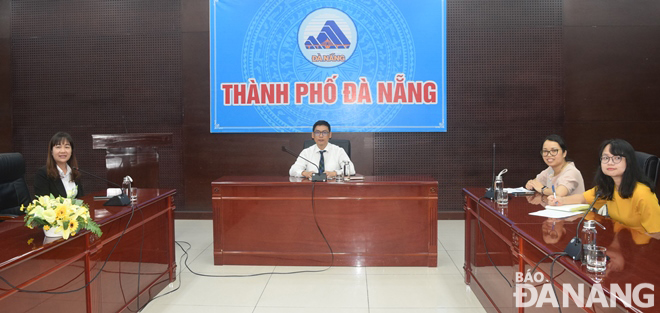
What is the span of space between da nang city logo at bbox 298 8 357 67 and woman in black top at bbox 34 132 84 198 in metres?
2.74

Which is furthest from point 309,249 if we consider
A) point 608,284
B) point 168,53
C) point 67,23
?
point 67,23

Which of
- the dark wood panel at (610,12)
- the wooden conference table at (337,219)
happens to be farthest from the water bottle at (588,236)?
the dark wood panel at (610,12)

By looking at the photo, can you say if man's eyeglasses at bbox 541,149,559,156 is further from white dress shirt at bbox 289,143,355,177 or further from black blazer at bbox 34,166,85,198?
black blazer at bbox 34,166,85,198

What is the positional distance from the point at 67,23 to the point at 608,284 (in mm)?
6002

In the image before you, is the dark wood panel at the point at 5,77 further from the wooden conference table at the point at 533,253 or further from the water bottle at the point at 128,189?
the wooden conference table at the point at 533,253

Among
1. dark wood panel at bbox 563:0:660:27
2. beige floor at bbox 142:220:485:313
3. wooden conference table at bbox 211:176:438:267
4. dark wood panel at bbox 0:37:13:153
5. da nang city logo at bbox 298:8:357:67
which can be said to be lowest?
beige floor at bbox 142:220:485:313

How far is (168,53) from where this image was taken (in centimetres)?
516

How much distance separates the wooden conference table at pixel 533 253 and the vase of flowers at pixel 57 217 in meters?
1.96

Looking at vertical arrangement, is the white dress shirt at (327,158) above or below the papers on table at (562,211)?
above

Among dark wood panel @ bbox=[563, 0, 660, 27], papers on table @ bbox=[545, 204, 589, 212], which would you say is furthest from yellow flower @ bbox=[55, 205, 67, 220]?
dark wood panel @ bbox=[563, 0, 660, 27]

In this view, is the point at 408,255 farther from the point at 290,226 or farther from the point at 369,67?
the point at 369,67

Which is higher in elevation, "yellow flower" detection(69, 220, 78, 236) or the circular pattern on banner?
the circular pattern on banner

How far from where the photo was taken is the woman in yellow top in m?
2.05

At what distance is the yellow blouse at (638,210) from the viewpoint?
203 cm
